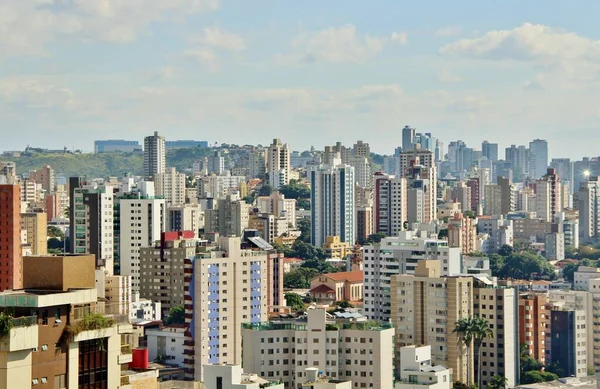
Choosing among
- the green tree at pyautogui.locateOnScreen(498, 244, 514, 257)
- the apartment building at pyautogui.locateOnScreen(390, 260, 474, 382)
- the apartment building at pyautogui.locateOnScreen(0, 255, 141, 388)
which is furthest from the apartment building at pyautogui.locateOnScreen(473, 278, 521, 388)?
the green tree at pyautogui.locateOnScreen(498, 244, 514, 257)

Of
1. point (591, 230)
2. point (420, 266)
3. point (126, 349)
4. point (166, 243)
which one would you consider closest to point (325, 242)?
point (591, 230)

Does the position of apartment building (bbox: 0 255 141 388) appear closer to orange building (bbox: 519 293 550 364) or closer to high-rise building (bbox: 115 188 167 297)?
orange building (bbox: 519 293 550 364)

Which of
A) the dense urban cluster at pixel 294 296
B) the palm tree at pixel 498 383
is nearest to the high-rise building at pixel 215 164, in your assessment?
the dense urban cluster at pixel 294 296

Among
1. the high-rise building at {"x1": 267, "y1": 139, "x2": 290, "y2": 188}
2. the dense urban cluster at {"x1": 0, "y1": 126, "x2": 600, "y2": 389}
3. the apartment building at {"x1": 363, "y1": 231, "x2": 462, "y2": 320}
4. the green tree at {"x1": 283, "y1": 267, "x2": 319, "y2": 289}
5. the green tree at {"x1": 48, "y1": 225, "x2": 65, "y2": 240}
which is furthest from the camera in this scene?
the high-rise building at {"x1": 267, "y1": 139, "x2": 290, "y2": 188}

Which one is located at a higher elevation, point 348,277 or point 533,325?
point 348,277

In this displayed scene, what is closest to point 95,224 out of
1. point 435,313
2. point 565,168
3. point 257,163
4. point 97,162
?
point 435,313

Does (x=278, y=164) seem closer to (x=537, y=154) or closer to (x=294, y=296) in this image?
(x=537, y=154)
